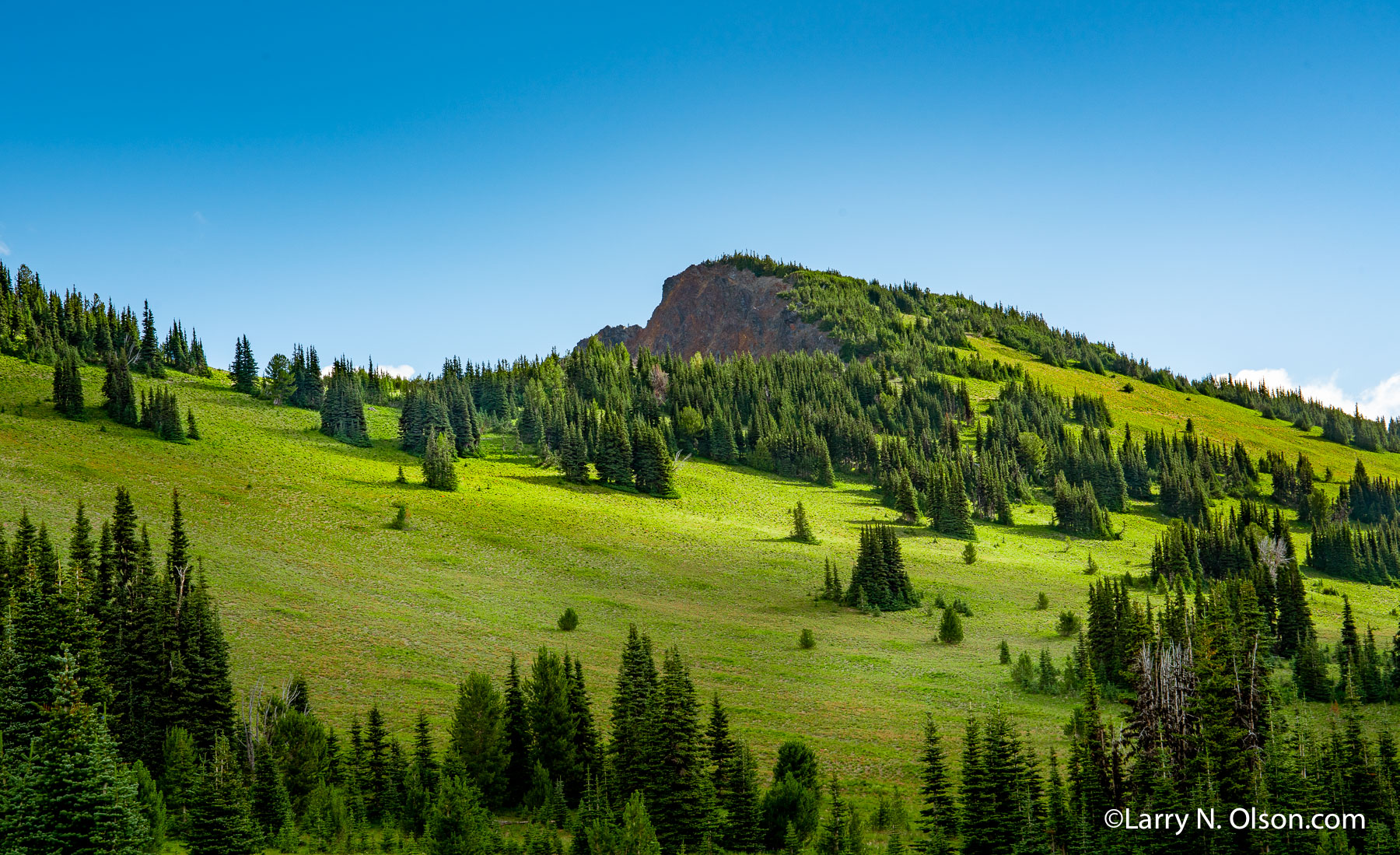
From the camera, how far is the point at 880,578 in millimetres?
78312

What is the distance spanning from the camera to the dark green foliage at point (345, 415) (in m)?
126

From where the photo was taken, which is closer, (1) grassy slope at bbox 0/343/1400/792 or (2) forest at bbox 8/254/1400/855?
(2) forest at bbox 8/254/1400/855

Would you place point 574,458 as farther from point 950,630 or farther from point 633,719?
point 633,719

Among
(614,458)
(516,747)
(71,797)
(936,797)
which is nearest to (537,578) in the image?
(516,747)

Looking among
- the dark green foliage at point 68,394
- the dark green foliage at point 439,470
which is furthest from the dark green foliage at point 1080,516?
the dark green foliage at point 68,394

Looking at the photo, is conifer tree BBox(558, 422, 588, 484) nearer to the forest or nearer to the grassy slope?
the grassy slope

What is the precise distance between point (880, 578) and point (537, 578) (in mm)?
30091

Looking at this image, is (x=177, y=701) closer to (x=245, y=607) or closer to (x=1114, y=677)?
(x=245, y=607)

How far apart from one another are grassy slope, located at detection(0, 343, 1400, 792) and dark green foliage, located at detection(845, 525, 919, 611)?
355 cm

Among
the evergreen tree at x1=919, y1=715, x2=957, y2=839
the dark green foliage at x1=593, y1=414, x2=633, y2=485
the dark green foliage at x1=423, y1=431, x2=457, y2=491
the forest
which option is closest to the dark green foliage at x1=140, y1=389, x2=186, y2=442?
the dark green foliage at x1=423, y1=431, x2=457, y2=491

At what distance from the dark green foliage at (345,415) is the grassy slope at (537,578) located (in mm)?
3109

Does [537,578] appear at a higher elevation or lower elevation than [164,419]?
lower

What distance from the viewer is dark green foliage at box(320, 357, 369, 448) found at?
125688 mm

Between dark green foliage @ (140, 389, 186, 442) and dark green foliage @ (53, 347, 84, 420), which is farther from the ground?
dark green foliage @ (53, 347, 84, 420)
